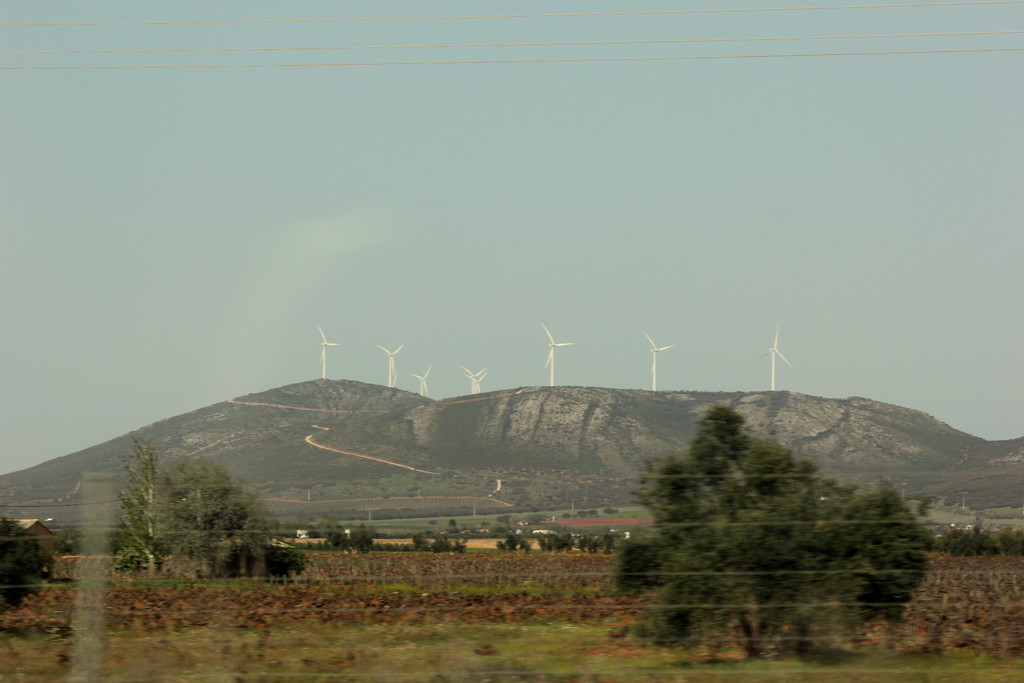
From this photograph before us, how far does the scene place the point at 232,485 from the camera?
1128cm

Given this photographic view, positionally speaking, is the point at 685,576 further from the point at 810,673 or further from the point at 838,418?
the point at 838,418

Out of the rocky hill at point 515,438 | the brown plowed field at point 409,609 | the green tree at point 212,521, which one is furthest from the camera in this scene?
the rocky hill at point 515,438

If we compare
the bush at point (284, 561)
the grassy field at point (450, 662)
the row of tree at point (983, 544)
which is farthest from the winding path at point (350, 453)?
the grassy field at point (450, 662)

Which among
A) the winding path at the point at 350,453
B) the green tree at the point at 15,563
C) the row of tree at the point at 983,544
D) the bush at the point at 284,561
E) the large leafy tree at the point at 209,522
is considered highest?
the winding path at the point at 350,453

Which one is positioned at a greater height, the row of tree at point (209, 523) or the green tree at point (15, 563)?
the row of tree at point (209, 523)

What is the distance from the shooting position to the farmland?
8.34m

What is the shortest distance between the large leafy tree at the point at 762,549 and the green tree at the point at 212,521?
3.76 meters

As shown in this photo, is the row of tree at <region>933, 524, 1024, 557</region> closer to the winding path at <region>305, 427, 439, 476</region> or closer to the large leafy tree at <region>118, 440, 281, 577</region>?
the large leafy tree at <region>118, 440, 281, 577</region>

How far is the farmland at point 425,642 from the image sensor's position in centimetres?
834

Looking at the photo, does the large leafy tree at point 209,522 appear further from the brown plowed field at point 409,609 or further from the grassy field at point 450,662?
the grassy field at point 450,662

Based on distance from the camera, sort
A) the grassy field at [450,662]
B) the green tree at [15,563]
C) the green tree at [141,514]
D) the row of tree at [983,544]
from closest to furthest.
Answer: the grassy field at [450,662]
the green tree at [15,563]
the green tree at [141,514]
the row of tree at [983,544]

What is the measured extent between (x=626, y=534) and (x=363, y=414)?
160m

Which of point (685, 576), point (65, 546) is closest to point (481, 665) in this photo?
point (685, 576)

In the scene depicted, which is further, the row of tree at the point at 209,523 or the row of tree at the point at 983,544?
the row of tree at the point at 983,544
